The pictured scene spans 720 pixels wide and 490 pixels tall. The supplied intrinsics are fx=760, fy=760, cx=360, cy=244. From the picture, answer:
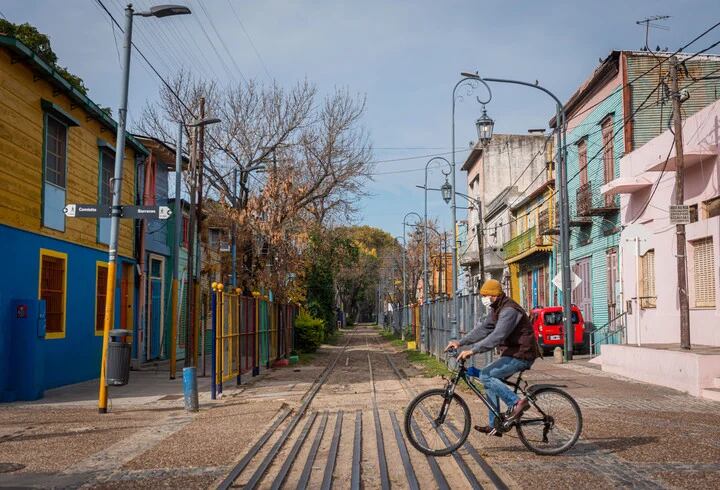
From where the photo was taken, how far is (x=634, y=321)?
23.0m

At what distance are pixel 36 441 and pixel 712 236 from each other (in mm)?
14685

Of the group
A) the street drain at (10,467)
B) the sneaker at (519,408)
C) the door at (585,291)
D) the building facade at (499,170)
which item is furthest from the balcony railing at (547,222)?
the street drain at (10,467)

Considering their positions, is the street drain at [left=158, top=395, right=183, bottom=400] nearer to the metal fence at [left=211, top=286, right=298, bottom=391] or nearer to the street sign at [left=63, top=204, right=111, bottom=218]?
the metal fence at [left=211, top=286, right=298, bottom=391]

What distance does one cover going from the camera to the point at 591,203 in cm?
2795

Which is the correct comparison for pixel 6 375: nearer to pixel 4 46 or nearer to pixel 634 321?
pixel 4 46

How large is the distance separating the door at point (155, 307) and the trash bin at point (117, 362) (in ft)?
41.5

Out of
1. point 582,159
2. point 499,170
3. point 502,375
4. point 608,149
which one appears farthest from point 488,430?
point 499,170

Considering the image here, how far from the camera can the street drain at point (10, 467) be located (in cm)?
772

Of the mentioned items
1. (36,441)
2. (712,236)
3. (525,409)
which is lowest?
(36,441)

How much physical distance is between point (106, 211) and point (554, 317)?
18998 millimetres

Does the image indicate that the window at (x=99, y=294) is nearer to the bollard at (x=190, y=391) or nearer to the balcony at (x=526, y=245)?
the bollard at (x=190, y=391)

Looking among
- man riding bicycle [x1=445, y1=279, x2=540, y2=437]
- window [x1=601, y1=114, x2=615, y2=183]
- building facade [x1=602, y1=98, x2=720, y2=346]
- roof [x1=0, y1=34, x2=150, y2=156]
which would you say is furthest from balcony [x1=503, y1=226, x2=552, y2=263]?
man riding bicycle [x1=445, y1=279, x2=540, y2=437]

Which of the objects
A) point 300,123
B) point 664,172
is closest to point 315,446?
point 664,172

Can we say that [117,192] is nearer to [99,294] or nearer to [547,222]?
[99,294]
